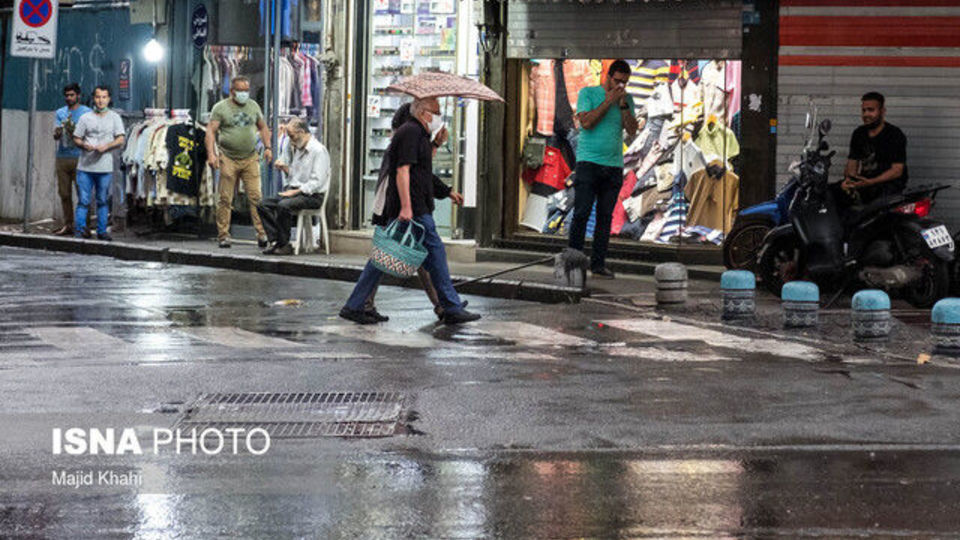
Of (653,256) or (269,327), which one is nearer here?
(269,327)

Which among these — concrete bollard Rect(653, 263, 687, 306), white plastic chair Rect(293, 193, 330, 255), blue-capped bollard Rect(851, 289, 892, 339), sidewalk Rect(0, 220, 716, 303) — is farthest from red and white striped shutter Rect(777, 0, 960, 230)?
white plastic chair Rect(293, 193, 330, 255)

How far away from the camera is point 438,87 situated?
42.6 ft

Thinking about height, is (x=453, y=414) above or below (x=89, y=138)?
below

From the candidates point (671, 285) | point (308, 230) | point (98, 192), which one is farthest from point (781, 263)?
point (98, 192)

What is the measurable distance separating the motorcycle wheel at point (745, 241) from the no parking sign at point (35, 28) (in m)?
10.6

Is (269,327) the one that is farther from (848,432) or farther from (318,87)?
(318,87)

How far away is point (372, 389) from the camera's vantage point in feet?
31.3

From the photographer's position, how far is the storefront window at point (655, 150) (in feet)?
57.1

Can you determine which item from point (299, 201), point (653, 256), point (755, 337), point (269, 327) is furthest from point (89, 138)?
point (755, 337)

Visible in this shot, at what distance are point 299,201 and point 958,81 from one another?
7.42 m

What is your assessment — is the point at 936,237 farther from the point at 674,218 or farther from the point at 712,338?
the point at 674,218

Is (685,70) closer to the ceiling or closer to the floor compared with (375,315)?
closer to the ceiling

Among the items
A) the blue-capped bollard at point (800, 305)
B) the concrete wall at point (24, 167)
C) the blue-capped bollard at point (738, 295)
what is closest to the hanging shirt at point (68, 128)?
the concrete wall at point (24, 167)

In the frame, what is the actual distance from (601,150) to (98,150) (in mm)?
8054
